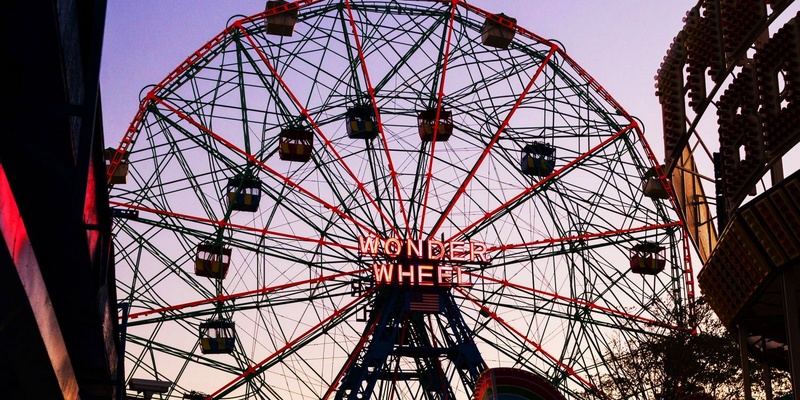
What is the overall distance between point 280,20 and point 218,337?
11.1 metres

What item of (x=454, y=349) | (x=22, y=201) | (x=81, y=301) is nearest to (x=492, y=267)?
(x=454, y=349)

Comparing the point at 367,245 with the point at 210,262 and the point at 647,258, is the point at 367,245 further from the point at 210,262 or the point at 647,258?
the point at 647,258

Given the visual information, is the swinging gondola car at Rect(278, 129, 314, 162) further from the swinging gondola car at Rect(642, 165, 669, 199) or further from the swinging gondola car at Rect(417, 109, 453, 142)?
the swinging gondola car at Rect(642, 165, 669, 199)

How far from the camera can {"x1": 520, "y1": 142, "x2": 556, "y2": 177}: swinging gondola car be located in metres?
41.3

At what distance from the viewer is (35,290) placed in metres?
11.5

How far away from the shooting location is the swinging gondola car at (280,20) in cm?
4022

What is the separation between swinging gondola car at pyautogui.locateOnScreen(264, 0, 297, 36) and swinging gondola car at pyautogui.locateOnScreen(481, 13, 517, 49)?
6.66 metres

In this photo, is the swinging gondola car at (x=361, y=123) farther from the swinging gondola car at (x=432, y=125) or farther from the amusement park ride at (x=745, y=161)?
the amusement park ride at (x=745, y=161)

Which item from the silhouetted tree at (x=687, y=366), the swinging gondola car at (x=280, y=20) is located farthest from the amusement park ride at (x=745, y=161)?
the swinging gondola car at (x=280, y=20)

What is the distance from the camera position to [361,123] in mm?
39312

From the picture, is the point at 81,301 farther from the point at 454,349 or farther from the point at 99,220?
the point at 454,349

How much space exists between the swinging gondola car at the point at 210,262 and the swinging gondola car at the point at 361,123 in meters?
5.93

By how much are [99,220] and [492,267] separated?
25539 millimetres

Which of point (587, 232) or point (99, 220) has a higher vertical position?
point (587, 232)
